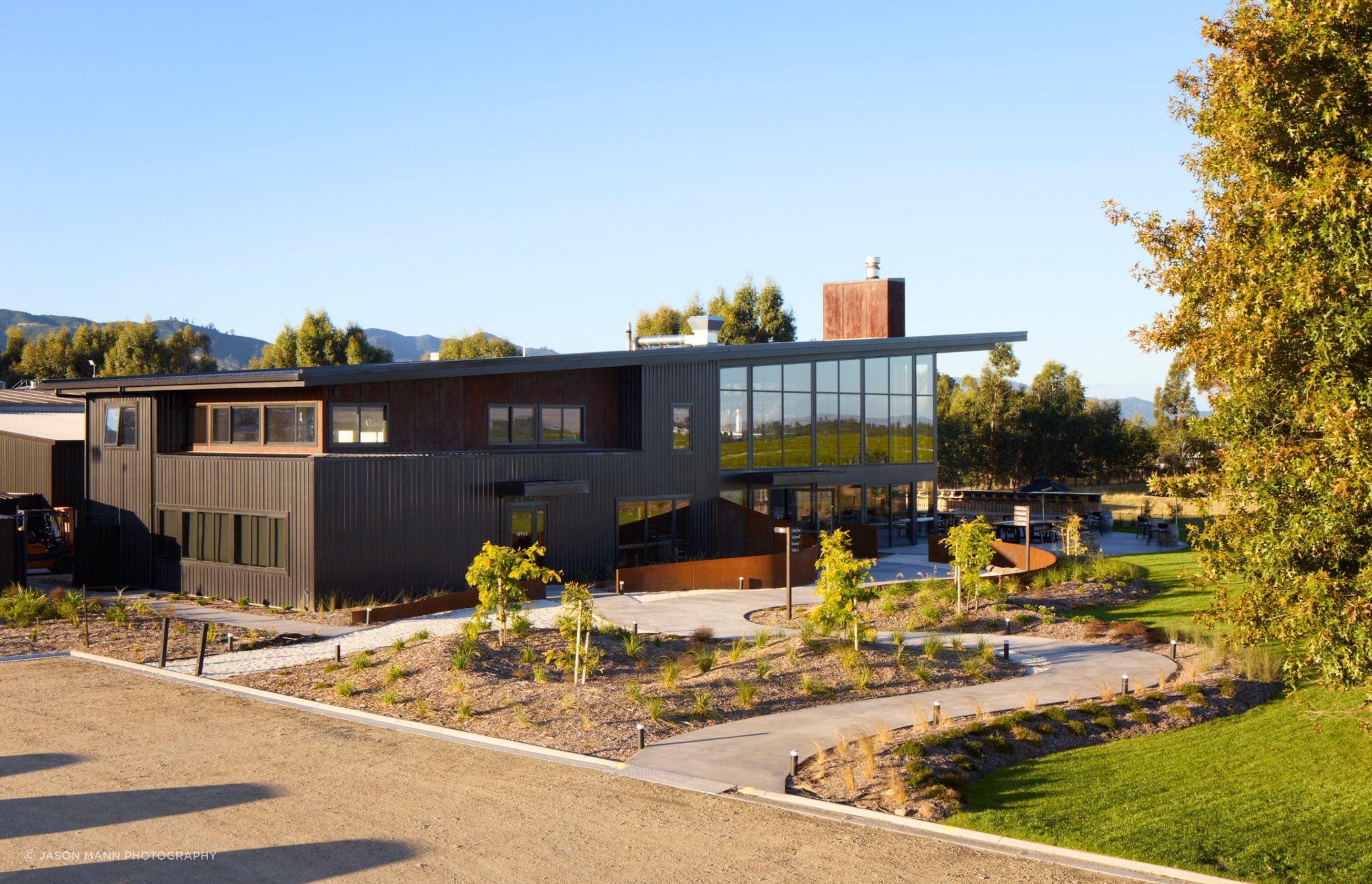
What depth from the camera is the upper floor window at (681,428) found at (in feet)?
98.9

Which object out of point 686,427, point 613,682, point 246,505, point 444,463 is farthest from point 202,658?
point 686,427

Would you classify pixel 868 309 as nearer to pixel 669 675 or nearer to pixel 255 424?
pixel 255 424

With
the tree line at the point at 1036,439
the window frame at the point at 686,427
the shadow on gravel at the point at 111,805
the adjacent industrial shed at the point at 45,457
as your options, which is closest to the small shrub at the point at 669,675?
the shadow on gravel at the point at 111,805

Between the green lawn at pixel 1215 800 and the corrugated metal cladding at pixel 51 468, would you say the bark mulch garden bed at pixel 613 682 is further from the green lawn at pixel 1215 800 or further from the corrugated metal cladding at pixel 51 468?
the corrugated metal cladding at pixel 51 468

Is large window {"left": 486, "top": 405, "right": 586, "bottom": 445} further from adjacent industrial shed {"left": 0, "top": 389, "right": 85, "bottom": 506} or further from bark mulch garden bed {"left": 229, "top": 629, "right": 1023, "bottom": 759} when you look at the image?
adjacent industrial shed {"left": 0, "top": 389, "right": 85, "bottom": 506}

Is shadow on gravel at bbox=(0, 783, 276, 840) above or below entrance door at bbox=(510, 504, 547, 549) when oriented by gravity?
below

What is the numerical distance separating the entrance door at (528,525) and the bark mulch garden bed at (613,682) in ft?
24.9

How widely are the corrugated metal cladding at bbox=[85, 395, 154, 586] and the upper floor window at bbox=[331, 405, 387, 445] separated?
4779mm

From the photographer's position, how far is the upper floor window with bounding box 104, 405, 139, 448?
87.6 feet

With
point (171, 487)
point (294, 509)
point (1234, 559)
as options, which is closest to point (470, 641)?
point (294, 509)

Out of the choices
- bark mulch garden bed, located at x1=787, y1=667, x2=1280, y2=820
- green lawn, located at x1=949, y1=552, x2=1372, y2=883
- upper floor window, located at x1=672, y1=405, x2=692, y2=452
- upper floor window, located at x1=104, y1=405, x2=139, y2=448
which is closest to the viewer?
green lawn, located at x1=949, y1=552, x2=1372, y2=883

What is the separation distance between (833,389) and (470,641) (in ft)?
63.8

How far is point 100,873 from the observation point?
9.05 meters

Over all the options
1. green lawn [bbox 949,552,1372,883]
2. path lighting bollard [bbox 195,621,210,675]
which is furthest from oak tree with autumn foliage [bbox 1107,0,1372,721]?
path lighting bollard [bbox 195,621,210,675]
